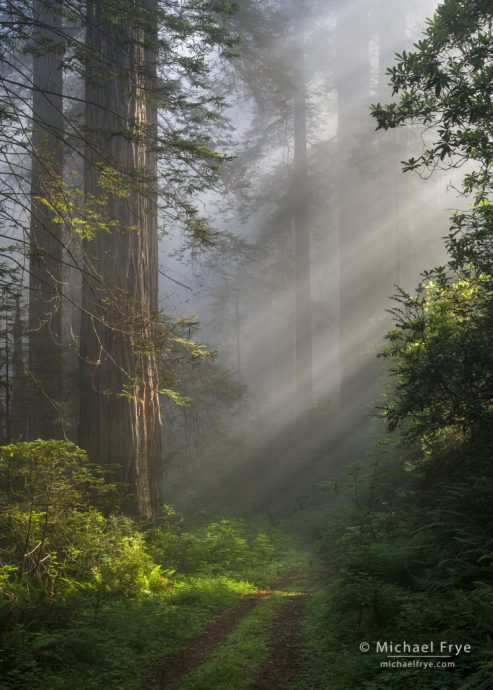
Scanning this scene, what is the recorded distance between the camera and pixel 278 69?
59.8 feet

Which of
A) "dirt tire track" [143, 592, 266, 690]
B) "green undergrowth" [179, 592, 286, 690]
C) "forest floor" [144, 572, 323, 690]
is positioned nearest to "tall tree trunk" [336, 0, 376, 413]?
"forest floor" [144, 572, 323, 690]

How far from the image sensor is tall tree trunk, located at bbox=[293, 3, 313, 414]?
2303cm

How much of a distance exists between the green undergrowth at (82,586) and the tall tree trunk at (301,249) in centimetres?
Answer: 1363

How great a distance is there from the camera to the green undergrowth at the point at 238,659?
15.5ft

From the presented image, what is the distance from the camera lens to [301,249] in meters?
23.8

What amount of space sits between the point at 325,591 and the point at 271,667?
3097 mm

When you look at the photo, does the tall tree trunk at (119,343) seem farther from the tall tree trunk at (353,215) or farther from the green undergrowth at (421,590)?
the tall tree trunk at (353,215)

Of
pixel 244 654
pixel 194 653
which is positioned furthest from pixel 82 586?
pixel 244 654

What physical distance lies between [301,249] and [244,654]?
19.8 m

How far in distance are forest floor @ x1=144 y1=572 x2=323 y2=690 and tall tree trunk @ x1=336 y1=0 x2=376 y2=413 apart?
574 inches

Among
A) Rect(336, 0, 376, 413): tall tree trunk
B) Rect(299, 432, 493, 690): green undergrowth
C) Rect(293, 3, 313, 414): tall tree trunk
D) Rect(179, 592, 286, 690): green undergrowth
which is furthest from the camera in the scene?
Rect(293, 3, 313, 414): tall tree trunk

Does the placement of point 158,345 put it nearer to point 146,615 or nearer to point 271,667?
point 146,615

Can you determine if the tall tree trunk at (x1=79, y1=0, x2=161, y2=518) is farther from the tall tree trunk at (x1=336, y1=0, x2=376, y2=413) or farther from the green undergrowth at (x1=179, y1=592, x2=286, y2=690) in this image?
the tall tree trunk at (x1=336, y1=0, x2=376, y2=413)

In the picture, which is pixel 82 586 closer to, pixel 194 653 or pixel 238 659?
pixel 194 653
